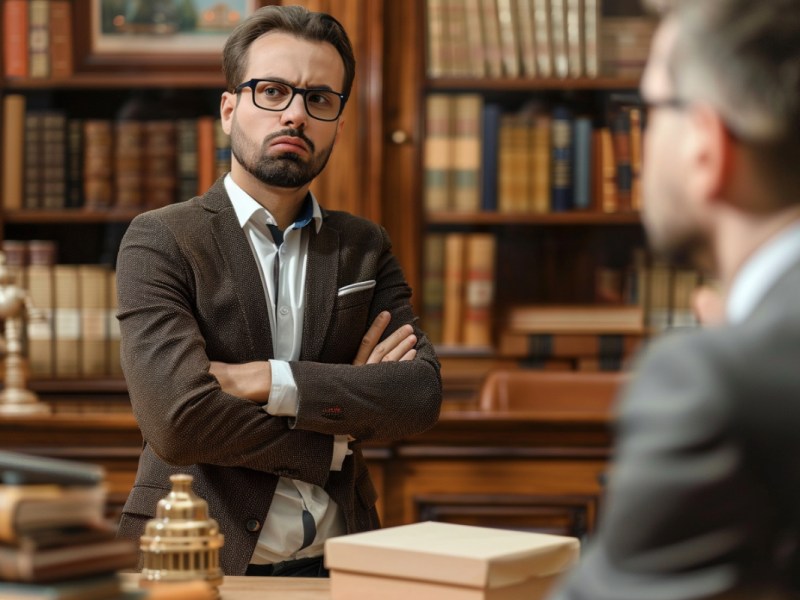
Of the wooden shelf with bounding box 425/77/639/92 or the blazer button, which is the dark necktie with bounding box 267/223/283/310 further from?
the wooden shelf with bounding box 425/77/639/92

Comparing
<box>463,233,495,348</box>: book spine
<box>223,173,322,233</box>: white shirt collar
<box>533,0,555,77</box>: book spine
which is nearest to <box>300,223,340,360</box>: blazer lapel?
<box>223,173,322,233</box>: white shirt collar

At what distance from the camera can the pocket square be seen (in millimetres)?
2150

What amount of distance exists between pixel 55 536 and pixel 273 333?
1.08 meters

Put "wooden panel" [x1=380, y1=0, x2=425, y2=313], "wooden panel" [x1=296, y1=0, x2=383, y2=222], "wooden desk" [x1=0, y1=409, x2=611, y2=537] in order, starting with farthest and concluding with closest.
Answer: "wooden panel" [x1=380, y1=0, x2=425, y2=313] → "wooden panel" [x1=296, y1=0, x2=383, y2=222] → "wooden desk" [x1=0, y1=409, x2=611, y2=537]

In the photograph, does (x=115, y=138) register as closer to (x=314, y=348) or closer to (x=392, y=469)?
(x=392, y=469)

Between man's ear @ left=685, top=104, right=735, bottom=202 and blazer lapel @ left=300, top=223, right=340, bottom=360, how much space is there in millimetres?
1281

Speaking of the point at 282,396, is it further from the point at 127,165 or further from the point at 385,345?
the point at 127,165

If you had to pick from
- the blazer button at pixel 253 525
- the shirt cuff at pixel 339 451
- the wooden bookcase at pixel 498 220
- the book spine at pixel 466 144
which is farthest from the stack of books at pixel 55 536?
the book spine at pixel 466 144

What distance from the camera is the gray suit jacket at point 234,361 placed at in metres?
1.92

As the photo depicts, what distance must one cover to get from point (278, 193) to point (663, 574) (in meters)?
1.48

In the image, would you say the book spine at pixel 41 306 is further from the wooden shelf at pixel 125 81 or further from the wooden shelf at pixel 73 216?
the wooden shelf at pixel 125 81

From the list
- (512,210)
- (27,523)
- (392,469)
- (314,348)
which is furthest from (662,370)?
(512,210)

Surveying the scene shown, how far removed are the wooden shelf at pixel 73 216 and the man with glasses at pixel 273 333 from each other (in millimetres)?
1171

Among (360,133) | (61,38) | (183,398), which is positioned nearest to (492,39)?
(360,133)
